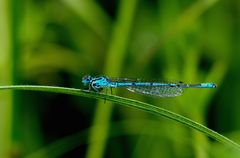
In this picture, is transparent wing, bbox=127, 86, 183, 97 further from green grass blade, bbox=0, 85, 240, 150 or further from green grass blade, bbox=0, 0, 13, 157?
green grass blade, bbox=0, 85, 240, 150

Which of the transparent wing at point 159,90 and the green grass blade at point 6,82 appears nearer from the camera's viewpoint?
the transparent wing at point 159,90

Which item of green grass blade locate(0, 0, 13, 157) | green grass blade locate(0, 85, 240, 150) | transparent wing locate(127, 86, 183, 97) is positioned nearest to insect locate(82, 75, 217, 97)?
transparent wing locate(127, 86, 183, 97)

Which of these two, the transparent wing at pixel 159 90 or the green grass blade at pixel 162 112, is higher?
the transparent wing at pixel 159 90

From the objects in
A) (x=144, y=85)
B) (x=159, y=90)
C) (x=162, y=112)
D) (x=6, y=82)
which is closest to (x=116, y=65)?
(x=144, y=85)

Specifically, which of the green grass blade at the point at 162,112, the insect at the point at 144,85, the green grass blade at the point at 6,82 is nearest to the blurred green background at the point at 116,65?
the green grass blade at the point at 6,82

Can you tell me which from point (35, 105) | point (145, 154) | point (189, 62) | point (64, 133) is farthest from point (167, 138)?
point (35, 105)

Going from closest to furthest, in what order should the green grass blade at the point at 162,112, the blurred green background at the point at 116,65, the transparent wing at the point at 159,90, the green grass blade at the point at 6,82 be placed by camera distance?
the green grass blade at the point at 162,112 → the transparent wing at the point at 159,90 → the green grass blade at the point at 6,82 → the blurred green background at the point at 116,65

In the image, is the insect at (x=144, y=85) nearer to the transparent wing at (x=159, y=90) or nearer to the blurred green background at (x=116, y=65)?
the transparent wing at (x=159, y=90)
